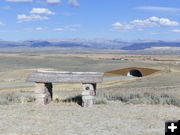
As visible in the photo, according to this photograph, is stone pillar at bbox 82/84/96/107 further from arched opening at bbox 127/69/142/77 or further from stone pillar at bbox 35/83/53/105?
arched opening at bbox 127/69/142/77

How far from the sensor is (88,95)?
19641 mm

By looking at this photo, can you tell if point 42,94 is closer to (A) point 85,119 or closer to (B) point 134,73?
(A) point 85,119

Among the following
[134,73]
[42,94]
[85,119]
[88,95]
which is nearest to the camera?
[85,119]

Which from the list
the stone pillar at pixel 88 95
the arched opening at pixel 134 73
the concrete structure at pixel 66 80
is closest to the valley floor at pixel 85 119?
the stone pillar at pixel 88 95

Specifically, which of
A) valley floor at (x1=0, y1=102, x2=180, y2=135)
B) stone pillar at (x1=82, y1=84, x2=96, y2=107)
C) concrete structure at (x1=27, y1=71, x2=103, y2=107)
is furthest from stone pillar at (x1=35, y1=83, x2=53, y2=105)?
stone pillar at (x1=82, y1=84, x2=96, y2=107)

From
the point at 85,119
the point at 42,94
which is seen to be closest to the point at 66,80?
the point at 42,94

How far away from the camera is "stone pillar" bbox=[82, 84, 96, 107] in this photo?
19.5 meters

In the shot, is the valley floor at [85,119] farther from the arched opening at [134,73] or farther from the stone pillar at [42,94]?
the arched opening at [134,73]

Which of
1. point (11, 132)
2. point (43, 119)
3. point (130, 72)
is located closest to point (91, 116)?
point (43, 119)

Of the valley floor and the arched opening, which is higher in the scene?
the arched opening

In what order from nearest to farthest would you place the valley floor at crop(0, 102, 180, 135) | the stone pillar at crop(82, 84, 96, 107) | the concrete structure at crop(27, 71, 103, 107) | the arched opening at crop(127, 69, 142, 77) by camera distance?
1. the valley floor at crop(0, 102, 180, 135)
2. the stone pillar at crop(82, 84, 96, 107)
3. the concrete structure at crop(27, 71, 103, 107)
4. the arched opening at crop(127, 69, 142, 77)

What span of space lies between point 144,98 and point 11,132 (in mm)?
9840

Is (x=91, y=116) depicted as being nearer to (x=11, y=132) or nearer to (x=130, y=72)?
(x=11, y=132)

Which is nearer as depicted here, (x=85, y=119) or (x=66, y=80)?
(x=85, y=119)
